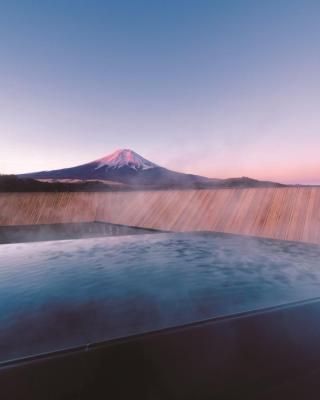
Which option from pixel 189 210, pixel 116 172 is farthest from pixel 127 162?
pixel 189 210

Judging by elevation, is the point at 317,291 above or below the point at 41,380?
below

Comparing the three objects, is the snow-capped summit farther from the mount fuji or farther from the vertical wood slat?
the vertical wood slat

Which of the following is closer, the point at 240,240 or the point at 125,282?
the point at 125,282

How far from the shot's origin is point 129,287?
4.05m

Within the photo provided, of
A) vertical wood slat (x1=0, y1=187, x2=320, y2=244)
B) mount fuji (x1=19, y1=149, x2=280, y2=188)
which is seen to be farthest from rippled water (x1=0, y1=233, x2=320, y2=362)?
mount fuji (x1=19, y1=149, x2=280, y2=188)

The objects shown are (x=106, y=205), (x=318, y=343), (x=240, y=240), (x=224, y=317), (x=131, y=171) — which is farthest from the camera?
(x=131, y=171)

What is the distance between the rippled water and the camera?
9.05ft

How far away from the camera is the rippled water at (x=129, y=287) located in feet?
9.05

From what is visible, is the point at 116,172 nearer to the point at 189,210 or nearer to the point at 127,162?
the point at 127,162

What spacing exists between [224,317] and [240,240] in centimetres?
680

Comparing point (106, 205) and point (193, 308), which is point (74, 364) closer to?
point (193, 308)

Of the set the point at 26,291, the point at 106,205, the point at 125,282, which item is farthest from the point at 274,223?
the point at 106,205

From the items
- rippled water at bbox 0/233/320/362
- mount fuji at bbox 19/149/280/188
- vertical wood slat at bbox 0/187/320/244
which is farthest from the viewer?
mount fuji at bbox 19/149/280/188

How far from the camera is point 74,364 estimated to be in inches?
57.0
